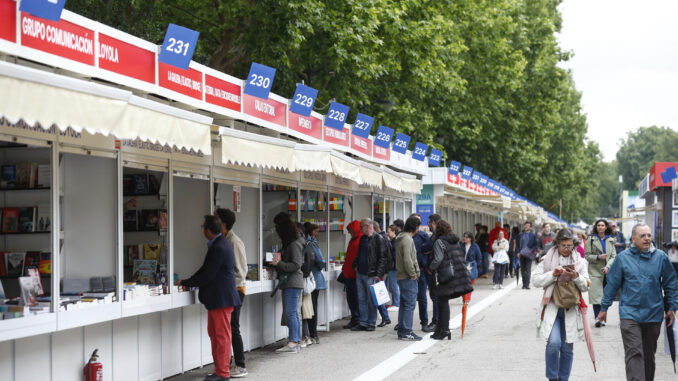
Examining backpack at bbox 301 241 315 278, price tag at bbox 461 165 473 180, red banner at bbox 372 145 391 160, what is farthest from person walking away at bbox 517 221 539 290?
backpack at bbox 301 241 315 278

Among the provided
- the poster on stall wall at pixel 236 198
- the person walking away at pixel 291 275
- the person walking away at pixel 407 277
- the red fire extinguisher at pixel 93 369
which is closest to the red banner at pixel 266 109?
the poster on stall wall at pixel 236 198

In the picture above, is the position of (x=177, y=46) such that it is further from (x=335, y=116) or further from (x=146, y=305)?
(x=335, y=116)

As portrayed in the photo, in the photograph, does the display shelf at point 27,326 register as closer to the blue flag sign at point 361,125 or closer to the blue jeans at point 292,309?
the blue jeans at point 292,309

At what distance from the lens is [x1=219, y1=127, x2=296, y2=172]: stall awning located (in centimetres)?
889

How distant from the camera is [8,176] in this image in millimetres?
8039

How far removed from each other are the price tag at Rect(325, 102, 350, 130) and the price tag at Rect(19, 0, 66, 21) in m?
8.38

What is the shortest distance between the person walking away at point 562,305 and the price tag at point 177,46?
13.4 feet

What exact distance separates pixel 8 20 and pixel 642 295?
567cm

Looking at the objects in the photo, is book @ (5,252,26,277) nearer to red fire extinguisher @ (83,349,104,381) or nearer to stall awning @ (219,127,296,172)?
red fire extinguisher @ (83,349,104,381)

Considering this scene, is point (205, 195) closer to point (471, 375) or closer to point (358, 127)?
point (471, 375)

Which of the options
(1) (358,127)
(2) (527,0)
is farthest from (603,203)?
(1) (358,127)

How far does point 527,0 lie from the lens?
45938 millimetres

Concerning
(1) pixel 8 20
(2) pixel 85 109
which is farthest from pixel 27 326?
(1) pixel 8 20

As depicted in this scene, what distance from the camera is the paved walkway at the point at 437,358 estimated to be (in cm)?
980
